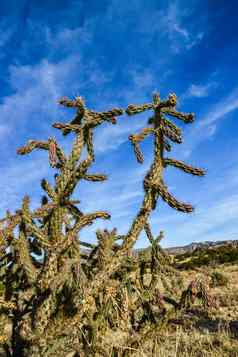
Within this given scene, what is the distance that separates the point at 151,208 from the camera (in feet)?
11.5

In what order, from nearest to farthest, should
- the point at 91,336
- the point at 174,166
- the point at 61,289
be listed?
the point at 174,166, the point at 61,289, the point at 91,336

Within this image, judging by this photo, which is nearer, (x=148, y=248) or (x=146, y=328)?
(x=146, y=328)

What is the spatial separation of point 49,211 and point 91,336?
1.37 metres

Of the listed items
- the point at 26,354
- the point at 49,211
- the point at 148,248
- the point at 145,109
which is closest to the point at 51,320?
the point at 26,354

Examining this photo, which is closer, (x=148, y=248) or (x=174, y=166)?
(x=174, y=166)

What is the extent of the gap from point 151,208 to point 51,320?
3.98 ft

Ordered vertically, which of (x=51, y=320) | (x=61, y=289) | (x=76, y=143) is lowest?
(x=51, y=320)

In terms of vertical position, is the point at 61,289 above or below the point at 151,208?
below

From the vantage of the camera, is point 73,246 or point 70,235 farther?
point 73,246

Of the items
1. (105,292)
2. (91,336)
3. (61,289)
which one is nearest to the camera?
(61,289)

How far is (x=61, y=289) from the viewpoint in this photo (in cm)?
384

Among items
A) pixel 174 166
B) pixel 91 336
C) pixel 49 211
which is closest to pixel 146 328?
pixel 91 336

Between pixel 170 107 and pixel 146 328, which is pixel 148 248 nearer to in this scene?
pixel 146 328

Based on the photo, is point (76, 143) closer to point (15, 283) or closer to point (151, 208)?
point (151, 208)
